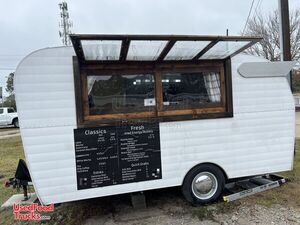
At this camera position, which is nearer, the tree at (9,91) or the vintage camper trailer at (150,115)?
the vintage camper trailer at (150,115)

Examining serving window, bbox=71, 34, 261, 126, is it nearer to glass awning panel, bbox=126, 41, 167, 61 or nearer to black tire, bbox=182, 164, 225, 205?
glass awning panel, bbox=126, 41, 167, 61

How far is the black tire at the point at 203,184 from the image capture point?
4125mm

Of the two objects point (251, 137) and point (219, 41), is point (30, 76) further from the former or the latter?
point (251, 137)

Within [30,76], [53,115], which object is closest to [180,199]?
[53,115]

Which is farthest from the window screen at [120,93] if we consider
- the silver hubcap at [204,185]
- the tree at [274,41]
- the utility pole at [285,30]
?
the tree at [274,41]

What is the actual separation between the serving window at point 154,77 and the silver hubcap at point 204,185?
0.92 meters

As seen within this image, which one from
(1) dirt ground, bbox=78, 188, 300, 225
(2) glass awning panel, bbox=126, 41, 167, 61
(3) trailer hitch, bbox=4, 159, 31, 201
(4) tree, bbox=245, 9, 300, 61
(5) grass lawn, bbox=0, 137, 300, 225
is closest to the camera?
(2) glass awning panel, bbox=126, 41, 167, 61

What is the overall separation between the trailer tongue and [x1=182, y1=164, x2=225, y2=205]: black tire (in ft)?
0.66

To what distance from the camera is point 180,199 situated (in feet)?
15.0

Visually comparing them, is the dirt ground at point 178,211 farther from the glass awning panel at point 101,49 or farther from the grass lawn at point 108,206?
the glass awning panel at point 101,49
